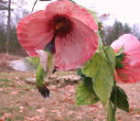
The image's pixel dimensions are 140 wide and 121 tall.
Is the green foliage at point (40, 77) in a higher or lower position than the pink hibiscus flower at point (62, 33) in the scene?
lower

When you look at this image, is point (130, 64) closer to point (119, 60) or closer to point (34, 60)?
point (119, 60)

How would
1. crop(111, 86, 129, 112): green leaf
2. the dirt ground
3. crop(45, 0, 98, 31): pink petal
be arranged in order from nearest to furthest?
crop(45, 0, 98, 31): pink petal, crop(111, 86, 129, 112): green leaf, the dirt ground

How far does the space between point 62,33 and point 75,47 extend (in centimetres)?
3

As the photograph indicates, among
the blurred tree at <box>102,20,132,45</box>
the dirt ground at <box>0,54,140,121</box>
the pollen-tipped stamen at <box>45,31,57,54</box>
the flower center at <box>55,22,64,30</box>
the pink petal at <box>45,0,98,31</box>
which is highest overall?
the pink petal at <box>45,0,98,31</box>

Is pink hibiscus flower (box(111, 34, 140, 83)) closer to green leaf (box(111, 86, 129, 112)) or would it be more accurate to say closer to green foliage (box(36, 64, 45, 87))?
green leaf (box(111, 86, 129, 112))

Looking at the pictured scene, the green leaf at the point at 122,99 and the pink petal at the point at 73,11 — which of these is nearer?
the pink petal at the point at 73,11

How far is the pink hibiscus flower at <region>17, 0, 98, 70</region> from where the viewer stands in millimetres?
Result: 157

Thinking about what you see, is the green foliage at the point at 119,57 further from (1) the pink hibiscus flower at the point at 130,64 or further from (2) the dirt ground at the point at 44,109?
(2) the dirt ground at the point at 44,109

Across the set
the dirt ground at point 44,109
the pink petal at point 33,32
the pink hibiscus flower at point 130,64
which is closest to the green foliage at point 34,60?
the pink petal at point 33,32

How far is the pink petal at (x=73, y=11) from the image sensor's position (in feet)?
0.50

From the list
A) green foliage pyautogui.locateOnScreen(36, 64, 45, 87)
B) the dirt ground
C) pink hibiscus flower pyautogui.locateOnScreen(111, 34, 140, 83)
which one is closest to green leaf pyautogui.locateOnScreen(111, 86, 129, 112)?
pink hibiscus flower pyautogui.locateOnScreen(111, 34, 140, 83)

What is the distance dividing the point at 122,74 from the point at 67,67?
0.33 ft

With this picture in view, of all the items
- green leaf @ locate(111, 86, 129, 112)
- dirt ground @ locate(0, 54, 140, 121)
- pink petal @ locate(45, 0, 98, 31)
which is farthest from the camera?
dirt ground @ locate(0, 54, 140, 121)

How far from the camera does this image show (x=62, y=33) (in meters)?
0.21
